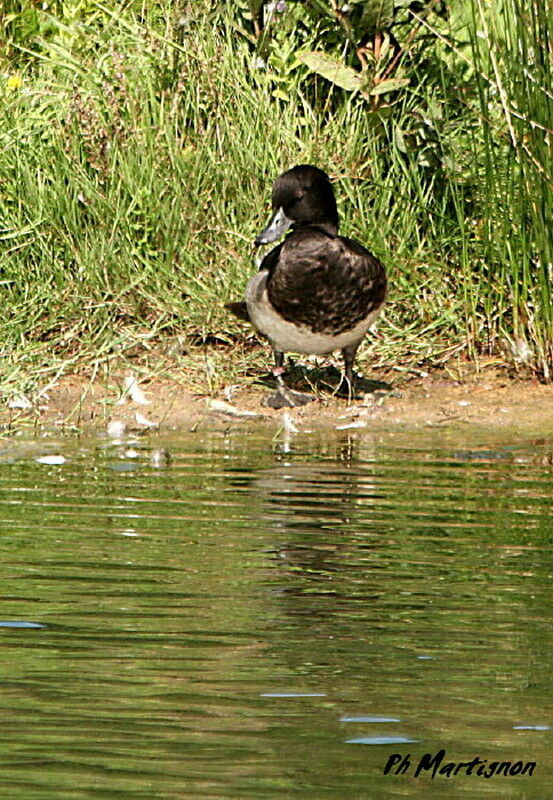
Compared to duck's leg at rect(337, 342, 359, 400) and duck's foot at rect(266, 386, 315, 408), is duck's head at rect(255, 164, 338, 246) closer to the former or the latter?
duck's leg at rect(337, 342, 359, 400)

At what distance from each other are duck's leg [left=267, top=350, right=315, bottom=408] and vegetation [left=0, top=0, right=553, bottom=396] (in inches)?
13.6

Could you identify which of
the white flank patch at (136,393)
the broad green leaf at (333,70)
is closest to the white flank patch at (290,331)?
the white flank patch at (136,393)

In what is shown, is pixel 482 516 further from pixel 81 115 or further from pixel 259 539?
pixel 81 115

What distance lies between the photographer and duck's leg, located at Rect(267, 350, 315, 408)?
694 cm

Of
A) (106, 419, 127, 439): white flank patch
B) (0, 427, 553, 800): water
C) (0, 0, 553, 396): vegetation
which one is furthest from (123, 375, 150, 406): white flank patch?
(0, 427, 553, 800): water

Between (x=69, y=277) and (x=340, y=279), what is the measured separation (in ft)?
5.56

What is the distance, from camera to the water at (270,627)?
256cm

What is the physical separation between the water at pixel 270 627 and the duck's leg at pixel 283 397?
1.23 meters

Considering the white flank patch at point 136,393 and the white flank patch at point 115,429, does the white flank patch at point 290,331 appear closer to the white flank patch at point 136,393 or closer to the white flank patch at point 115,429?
A: the white flank patch at point 136,393

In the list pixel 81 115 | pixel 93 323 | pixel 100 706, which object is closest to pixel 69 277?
pixel 93 323

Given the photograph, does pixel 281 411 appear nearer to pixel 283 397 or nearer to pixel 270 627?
pixel 283 397

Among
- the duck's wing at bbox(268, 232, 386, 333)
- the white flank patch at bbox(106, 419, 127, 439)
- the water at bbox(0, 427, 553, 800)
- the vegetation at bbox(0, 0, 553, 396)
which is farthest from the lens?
the vegetation at bbox(0, 0, 553, 396)

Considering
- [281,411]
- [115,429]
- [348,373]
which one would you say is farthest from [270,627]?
[348,373]

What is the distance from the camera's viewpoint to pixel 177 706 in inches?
112
